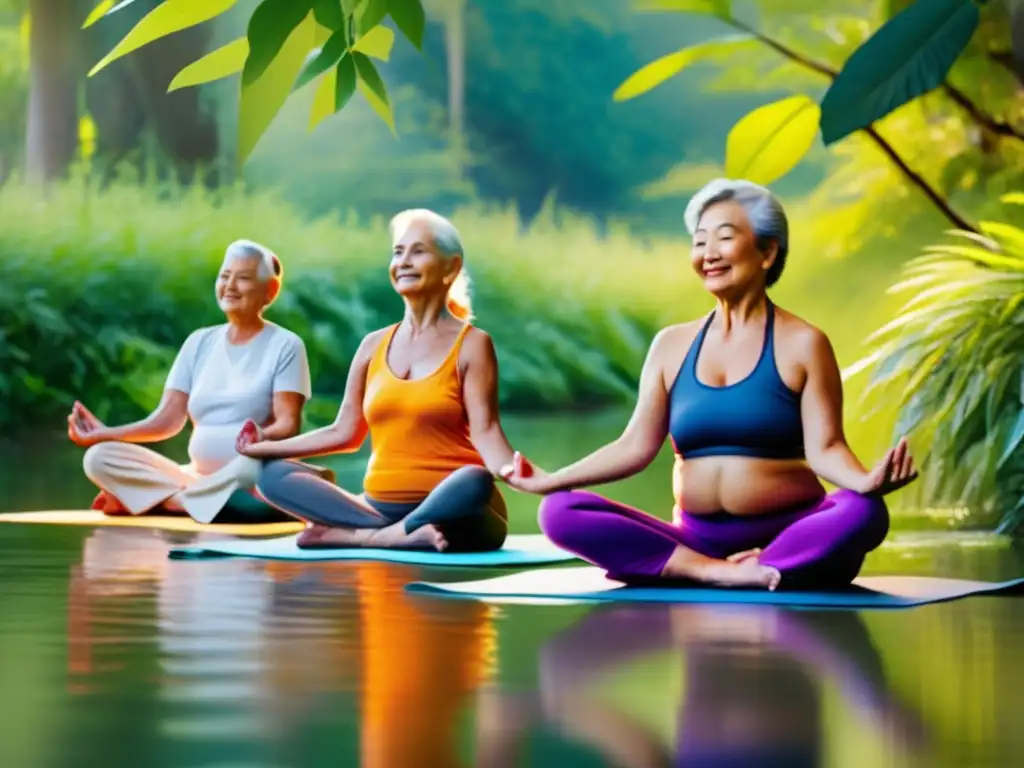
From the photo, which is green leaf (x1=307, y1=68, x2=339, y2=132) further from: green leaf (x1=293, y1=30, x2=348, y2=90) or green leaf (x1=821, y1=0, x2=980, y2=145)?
green leaf (x1=821, y1=0, x2=980, y2=145)

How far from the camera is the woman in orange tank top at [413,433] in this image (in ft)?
15.8

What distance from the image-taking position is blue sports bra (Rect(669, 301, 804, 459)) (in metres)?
3.88

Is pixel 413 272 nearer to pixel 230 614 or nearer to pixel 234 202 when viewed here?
pixel 230 614

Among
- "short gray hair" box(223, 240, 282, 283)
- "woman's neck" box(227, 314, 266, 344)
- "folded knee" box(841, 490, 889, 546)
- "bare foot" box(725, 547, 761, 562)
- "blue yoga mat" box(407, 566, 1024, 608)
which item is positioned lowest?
"blue yoga mat" box(407, 566, 1024, 608)

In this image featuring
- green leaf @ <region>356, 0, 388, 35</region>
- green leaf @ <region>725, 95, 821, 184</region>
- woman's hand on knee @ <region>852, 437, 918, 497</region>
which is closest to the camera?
green leaf @ <region>356, 0, 388, 35</region>

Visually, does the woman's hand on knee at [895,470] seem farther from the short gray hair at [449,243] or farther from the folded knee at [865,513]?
the short gray hair at [449,243]

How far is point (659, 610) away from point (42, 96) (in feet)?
33.7

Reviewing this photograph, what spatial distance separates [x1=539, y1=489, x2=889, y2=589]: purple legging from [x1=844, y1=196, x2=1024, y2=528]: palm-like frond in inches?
58.3

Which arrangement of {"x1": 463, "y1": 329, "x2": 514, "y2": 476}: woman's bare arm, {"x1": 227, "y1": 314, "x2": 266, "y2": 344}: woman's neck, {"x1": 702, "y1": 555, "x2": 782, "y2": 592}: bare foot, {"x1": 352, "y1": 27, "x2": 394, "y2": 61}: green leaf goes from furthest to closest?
{"x1": 227, "y1": 314, "x2": 266, "y2": 344}: woman's neck
{"x1": 463, "y1": 329, "x2": 514, "y2": 476}: woman's bare arm
{"x1": 702, "y1": 555, "x2": 782, "y2": 592}: bare foot
{"x1": 352, "y1": 27, "x2": 394, "y2": 61}: green leaf

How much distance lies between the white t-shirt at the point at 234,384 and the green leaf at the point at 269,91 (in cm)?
347

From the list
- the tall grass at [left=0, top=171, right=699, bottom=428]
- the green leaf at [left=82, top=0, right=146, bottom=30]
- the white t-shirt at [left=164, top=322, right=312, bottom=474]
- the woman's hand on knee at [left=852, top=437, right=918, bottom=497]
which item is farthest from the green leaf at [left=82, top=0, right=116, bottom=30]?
the tall grass at [left=0, top=171, right=699, bottom=428]

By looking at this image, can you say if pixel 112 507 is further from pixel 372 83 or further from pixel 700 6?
pixel 372 83

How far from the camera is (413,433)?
485 centimetres

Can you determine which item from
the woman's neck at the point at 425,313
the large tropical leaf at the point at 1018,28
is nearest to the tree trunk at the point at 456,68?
the large tropical leaf at the point at 1018,28
